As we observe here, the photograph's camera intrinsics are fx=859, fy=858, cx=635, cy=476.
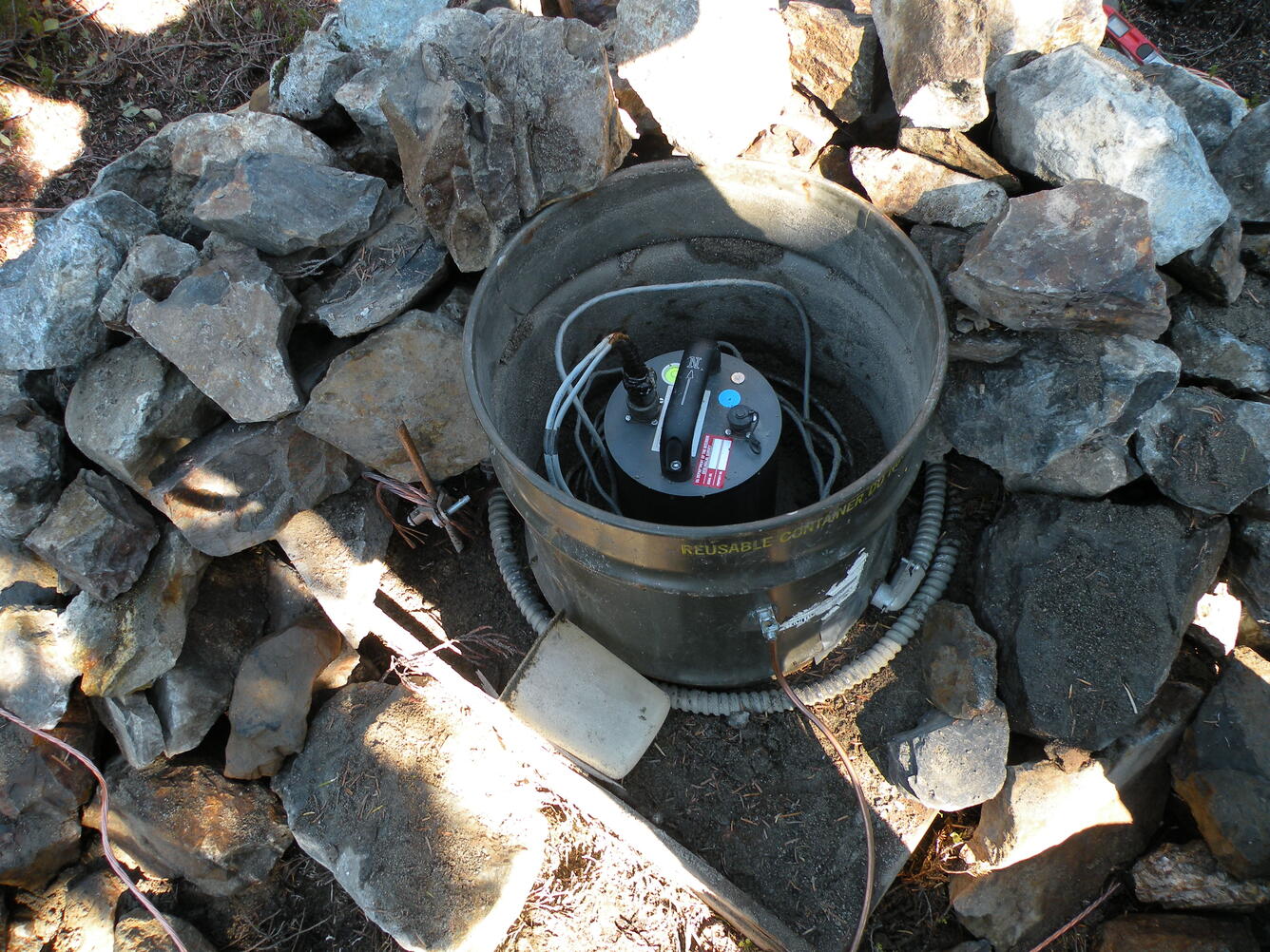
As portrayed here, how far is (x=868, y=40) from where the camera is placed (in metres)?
2.55

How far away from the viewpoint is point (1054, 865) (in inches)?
90.9

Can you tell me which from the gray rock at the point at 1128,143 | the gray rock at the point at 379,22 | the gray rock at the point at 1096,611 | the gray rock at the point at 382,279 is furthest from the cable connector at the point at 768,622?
the gray rock at the point at 379,22

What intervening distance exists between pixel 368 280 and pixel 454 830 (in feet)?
5.11

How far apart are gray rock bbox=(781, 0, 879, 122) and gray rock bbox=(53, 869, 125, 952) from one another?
3.13m

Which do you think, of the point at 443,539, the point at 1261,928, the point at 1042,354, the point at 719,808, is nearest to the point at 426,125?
the point at 443,539

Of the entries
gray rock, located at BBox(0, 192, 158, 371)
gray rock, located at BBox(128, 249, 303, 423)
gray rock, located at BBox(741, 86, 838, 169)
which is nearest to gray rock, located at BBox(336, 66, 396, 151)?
gray rock, located at BBox(128, 249, 303, 423)

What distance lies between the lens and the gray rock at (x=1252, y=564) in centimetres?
235

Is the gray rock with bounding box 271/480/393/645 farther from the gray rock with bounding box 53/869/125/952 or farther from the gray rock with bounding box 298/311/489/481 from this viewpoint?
the gray rock with bounding box 53/869/125/952

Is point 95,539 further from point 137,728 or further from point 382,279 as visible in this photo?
point 382,279

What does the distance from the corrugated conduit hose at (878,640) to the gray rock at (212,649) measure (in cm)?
79

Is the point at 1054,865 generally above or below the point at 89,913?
above

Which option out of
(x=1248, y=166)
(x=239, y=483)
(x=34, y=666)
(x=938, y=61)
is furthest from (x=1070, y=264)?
(x=34, y=666)

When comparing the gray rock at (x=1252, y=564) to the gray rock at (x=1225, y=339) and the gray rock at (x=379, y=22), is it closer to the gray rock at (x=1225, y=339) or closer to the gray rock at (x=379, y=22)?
the gray rock at (x=1225, y=339)

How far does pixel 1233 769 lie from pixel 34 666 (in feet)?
10.7
